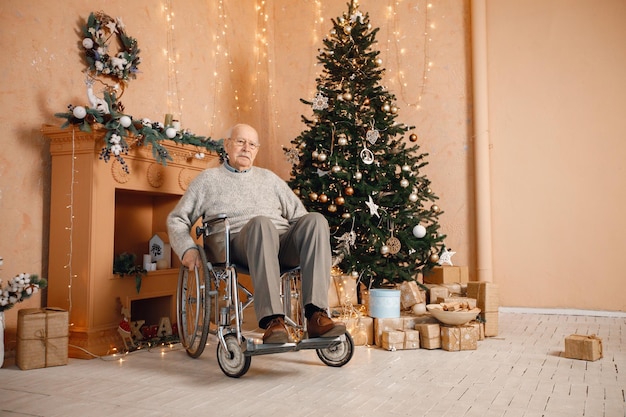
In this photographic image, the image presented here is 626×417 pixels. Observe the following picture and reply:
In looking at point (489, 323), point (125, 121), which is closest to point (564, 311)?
point (489, 323)

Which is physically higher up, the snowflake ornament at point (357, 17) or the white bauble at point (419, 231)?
the snowflake ornament at point (357, 17)

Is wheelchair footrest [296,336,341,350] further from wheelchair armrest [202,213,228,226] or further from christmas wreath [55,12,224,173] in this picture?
christmas wreath [55,12,224,173]

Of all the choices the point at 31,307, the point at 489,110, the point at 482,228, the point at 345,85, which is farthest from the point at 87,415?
the point at 489,110

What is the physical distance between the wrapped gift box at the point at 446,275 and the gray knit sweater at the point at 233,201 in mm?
1388

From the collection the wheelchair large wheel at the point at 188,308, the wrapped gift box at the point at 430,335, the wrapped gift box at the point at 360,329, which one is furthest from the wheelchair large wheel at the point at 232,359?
→ the wrapped gift box at the point at 430,335

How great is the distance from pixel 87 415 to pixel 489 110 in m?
3.98

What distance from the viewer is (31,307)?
114 inches

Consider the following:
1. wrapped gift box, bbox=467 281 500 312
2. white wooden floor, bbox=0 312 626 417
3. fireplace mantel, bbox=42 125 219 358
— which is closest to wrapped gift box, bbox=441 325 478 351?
white wooden floor, bbox=0 312 626 417

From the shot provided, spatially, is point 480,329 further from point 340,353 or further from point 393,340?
point 340,353

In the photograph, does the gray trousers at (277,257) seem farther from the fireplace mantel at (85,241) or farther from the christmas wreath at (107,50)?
the christmas wreath at (107,50)

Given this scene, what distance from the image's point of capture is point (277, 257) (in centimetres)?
234

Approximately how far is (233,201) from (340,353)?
3.15ft

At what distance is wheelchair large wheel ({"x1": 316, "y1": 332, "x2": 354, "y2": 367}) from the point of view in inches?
97.7

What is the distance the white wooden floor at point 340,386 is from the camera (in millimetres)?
1857
